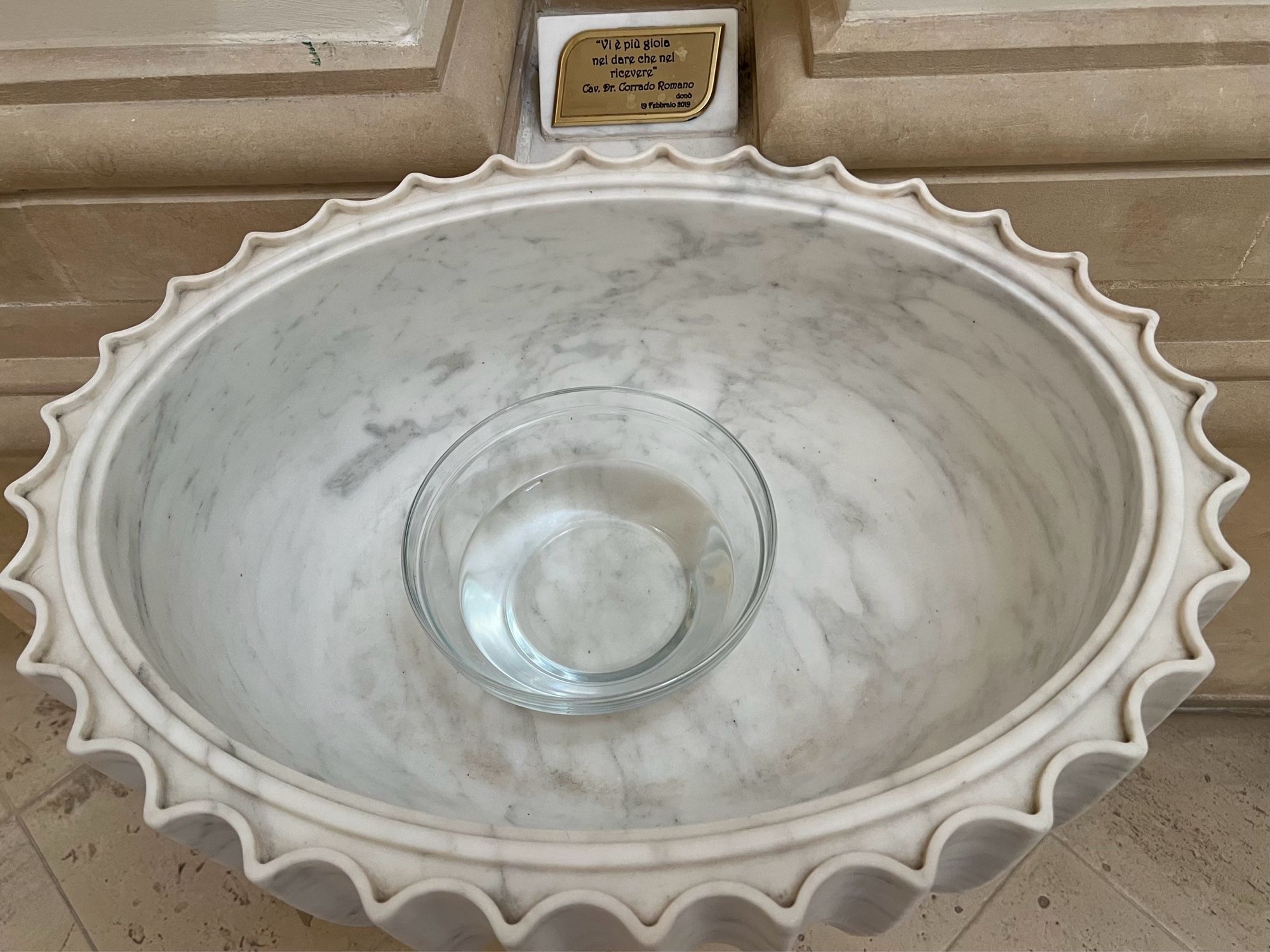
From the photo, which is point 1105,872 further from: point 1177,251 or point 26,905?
point 26,905

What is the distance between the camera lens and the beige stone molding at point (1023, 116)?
0.59 meters

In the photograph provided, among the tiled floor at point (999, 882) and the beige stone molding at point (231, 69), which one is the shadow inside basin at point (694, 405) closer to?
the beige stone molding at point (231, 69)

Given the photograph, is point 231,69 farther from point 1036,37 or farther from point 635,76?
point 1036,37

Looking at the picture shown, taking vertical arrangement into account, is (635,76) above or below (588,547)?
above

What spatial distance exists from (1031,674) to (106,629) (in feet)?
1.36

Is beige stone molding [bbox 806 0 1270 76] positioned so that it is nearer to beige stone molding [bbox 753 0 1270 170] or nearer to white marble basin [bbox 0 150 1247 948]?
beige stone molding [bbox 753 0 1270 170]

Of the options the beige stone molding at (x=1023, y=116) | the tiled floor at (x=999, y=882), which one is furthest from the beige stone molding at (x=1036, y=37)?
the tiled floor at (x=999, y=882)

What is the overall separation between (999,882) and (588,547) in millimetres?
621

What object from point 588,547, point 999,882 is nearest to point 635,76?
point 588,547

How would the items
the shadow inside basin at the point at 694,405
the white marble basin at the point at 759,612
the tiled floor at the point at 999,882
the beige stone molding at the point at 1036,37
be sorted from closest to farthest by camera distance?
1. the white marble basin at the point at 759,612
2. the shadow inside basin at the point at 694,405
3. the beige stone molding at the point at 1036,37
4. the tiled floor at the point at 999,882

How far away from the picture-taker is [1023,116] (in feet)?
1.97

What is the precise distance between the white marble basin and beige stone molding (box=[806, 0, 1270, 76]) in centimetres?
15

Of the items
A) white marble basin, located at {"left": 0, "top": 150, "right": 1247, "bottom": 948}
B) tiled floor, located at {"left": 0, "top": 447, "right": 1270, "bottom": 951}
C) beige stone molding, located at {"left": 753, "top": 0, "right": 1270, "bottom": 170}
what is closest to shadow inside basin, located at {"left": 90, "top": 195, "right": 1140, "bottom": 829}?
white marble basin, located at {"left": 0, "top": 150, "right": 1247, "bottom": 948}

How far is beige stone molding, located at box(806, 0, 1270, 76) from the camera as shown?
586 mm
